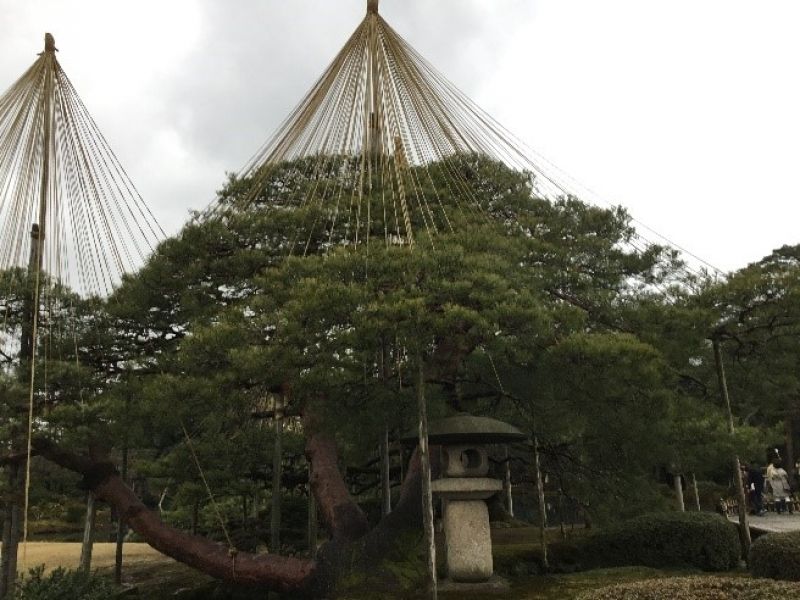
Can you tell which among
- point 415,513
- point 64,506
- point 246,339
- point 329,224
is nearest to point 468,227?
point 329,224

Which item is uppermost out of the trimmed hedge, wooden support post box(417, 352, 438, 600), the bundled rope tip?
the bundled rope tip

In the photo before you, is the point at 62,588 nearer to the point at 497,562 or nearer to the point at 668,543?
the point at 497,562

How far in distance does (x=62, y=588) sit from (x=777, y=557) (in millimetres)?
8294

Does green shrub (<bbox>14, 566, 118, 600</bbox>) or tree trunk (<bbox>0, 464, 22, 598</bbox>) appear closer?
green shrub (<bbox>14, 566, 118, 600</bbox>)

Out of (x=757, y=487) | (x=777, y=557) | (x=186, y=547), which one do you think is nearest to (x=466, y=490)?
(x=777, y=557)

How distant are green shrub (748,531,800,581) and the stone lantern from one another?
10.2 ft

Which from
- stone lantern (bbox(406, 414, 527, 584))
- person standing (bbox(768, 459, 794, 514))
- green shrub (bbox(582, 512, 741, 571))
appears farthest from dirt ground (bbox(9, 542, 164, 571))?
person standing (bbox(768, 459, 794, 514))

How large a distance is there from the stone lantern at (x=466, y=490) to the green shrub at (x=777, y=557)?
10.2ft

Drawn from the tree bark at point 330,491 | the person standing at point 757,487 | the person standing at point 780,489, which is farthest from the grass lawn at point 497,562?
the person standing at point 780,489

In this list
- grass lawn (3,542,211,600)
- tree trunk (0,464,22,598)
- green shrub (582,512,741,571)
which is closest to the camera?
tree trunk (0,464,22,598)

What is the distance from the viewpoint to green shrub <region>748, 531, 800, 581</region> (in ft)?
24.4

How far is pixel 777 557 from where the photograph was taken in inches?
301

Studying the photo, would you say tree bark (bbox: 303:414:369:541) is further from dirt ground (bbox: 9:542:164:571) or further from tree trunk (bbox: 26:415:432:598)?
dirt ground (bbox: 9:542:164:571)

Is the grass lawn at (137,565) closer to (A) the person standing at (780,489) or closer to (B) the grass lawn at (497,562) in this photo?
(B) the grass lawn at (497,562)
